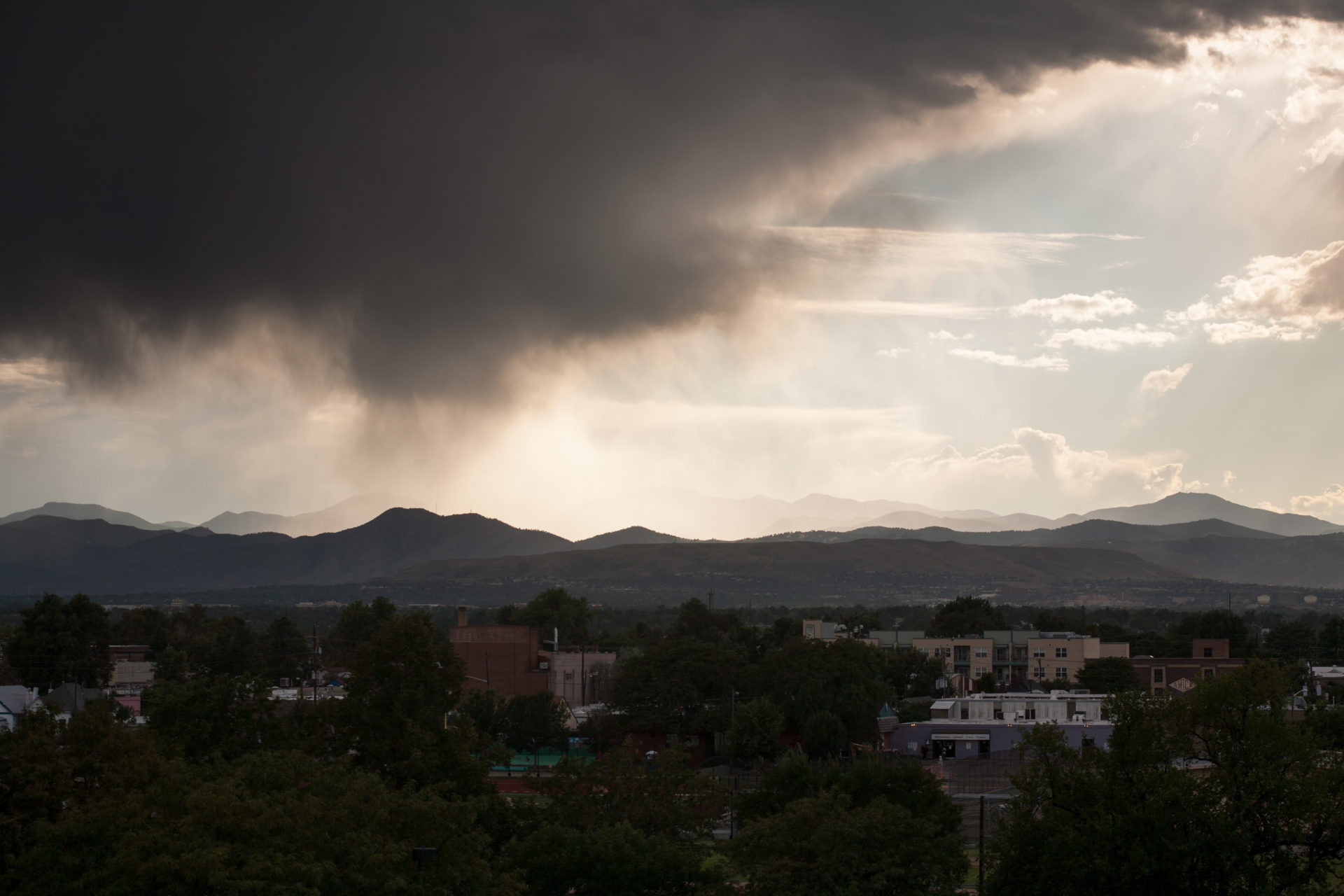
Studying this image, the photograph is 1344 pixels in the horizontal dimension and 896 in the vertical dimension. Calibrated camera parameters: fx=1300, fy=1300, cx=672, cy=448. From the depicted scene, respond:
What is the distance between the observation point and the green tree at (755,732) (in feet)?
281

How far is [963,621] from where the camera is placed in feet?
553

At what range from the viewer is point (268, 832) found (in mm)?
32500

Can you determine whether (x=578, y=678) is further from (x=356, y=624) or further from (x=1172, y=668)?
(x=1172, y=668)

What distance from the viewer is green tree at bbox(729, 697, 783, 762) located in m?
85.5

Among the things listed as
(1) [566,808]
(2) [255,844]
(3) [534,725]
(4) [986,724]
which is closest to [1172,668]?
(4) [986,724]

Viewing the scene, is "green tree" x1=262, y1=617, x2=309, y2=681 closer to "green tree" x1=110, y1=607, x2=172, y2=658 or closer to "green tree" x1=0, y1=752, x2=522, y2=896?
"green tree" x1=110, y1=607, x2=172, y2=658

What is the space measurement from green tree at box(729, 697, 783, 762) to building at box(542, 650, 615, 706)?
31640 mm

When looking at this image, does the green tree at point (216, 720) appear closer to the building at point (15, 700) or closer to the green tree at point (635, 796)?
the green tree at point (635, 796)

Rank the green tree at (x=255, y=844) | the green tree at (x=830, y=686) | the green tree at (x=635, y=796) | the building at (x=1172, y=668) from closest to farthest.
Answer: the green tree at (x=255, y=844)
the green tree at (x=635, y=796)
the green tree at (x=830, y=686)
the building at (x=1172, y=668)

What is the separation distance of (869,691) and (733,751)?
10.8m

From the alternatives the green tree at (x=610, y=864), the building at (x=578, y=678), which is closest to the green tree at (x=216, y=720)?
the green tree at (x=610, y=864)

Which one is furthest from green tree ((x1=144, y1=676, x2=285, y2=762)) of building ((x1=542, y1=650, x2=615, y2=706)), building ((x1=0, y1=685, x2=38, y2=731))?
building ((x1=542, y1=650, x2=615, y2=706))

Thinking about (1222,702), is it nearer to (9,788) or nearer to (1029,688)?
(9,788)

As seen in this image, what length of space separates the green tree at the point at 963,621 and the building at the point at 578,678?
162 feet
